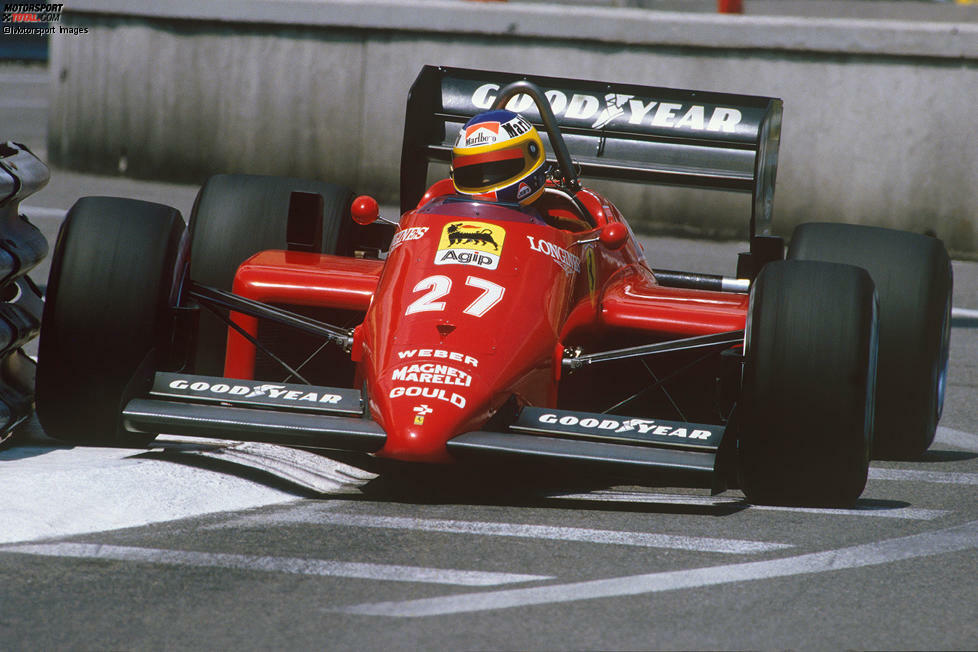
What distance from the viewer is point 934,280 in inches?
233

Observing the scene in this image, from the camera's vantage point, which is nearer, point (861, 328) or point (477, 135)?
point (861, 328)

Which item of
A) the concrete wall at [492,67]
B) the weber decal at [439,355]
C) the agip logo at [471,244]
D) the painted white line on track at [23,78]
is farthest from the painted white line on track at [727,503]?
the painted white line on track at [23,78]

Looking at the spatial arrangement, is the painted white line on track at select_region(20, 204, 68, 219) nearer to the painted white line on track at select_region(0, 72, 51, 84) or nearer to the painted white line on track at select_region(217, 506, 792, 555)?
the painted white line on track at select_region(217, 506, 792, 555)

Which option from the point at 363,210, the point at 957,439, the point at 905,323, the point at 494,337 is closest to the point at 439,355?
the point at 494,337

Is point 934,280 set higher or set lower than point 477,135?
lower

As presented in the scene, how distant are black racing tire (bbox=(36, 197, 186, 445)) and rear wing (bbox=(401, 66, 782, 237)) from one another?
2068 mm

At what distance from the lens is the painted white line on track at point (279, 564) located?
395 cm

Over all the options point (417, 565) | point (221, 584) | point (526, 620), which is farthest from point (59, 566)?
point (526, 620)

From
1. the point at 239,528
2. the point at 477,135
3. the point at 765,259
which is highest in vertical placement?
the point at 477,135

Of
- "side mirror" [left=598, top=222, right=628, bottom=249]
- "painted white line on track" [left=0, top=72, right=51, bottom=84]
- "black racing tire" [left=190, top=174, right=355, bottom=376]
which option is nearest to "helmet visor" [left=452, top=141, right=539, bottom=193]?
→ "side mirror" [left=598, top=222, right=628, bottom=249]

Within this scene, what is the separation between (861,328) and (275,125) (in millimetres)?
8812

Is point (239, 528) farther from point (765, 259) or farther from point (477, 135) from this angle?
point (765, 259)

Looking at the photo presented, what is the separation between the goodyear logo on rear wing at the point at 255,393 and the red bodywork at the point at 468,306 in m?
0.10

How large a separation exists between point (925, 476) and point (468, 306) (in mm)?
1734
